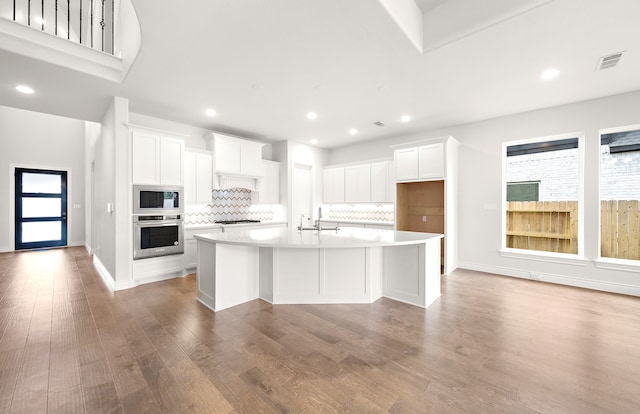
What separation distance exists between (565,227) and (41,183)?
11.9m

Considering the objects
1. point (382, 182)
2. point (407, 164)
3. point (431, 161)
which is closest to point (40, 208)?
point (382, 182)

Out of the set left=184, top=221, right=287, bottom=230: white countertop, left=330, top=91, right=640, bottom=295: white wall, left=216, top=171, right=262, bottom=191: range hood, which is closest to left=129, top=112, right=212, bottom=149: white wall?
left=216, top=171, right=262, bottom=191: range hood

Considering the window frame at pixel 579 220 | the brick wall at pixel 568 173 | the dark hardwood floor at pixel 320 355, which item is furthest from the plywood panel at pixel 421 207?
the dark hardwood floor at pixel 320 355

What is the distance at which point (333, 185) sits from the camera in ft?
22.7

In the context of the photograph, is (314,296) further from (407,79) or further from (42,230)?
(42,230)

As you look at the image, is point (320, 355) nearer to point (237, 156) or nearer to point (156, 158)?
point (156, 158)

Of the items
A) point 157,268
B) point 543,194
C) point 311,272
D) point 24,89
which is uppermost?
point 24,89

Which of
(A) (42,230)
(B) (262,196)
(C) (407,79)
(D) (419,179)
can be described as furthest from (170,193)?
(A) (42,230)

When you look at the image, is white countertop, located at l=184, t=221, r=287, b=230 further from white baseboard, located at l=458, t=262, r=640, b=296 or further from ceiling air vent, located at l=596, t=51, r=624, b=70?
ceiling air vent, located at l=596, t=51, r=624, b=70

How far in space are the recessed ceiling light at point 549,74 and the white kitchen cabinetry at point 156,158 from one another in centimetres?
517

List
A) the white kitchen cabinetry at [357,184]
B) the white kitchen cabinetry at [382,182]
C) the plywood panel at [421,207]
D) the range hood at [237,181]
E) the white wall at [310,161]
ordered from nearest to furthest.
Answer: the range hood at [237,181]
the plywood panel at [421,207]
the white kitchen cabinetry at [382,182]
the white kitchen cabinetry at [357,184]
the white wall at [310,161]

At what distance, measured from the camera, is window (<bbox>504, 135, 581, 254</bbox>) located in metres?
4.29

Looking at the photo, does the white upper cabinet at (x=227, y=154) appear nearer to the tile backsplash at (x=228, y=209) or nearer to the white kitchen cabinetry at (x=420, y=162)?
the tile backsplash at (x=228, y=209)

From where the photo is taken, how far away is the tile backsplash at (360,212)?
246 inches
